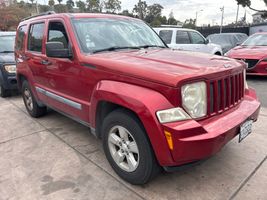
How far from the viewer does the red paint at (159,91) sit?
234 cm

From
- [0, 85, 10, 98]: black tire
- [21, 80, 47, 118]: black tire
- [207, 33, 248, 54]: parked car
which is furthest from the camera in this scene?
[207, 33, 248, 54]: parked car

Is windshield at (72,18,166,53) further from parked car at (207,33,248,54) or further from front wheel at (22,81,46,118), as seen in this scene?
parked car at (207,33,248,54)

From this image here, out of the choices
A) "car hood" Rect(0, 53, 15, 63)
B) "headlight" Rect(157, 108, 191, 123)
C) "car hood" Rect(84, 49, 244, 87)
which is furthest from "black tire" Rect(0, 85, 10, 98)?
"headlight" Rect(157, 108, 191, 123)

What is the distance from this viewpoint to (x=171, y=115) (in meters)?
2.35

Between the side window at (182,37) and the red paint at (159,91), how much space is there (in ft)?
21.0

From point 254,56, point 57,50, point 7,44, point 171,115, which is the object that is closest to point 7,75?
point 7,44

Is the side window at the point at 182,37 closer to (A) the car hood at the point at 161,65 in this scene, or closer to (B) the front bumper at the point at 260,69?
(B) the front bumper at the point at 260,69

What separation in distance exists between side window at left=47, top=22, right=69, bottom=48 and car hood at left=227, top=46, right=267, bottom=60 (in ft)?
19.9

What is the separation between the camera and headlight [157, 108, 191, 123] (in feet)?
7.65

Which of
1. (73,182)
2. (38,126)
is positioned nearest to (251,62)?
(38,126)

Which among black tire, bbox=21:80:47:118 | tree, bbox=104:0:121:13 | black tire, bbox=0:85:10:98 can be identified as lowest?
black tire, bbox=0:85:10:98

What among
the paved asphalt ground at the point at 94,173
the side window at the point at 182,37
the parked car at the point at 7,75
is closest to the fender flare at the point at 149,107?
the paved asphalt ground at the point at 94,173

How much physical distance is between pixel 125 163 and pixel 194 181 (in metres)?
0.79

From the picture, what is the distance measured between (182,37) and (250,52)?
8.50 ft
